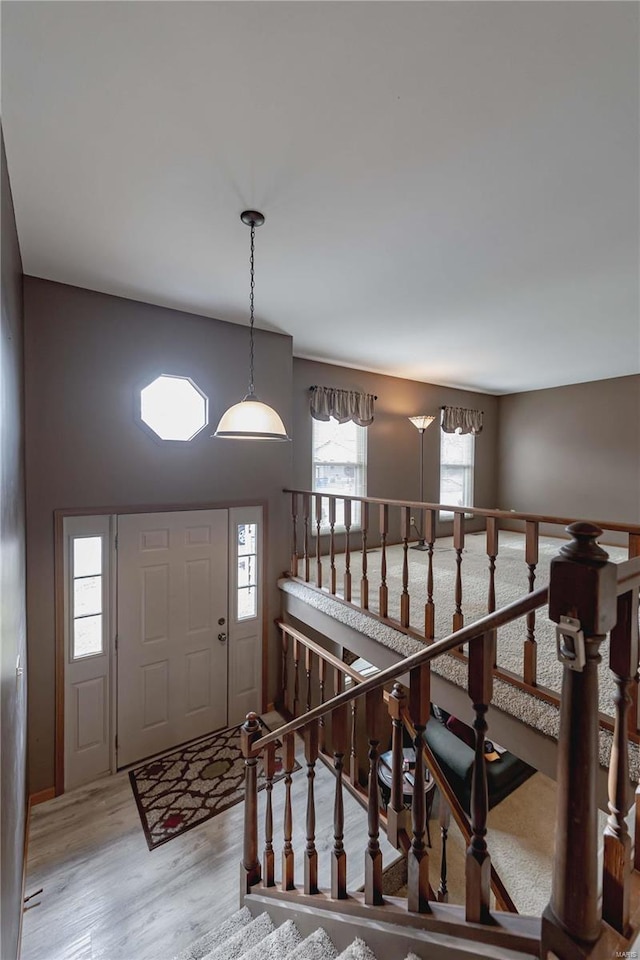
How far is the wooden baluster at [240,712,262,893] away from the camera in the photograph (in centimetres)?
197

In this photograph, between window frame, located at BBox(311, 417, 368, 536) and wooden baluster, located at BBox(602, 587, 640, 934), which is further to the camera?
window frame, located at BBox(311, 417, 368, 536)

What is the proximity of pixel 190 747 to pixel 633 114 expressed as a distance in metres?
4.74

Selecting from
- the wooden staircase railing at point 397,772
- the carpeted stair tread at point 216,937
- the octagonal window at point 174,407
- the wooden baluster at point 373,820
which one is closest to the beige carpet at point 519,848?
the wooden staircase railing at point 397,772

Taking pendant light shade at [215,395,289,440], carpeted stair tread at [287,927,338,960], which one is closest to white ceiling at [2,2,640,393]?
pendant light shade at [215,395,289,440]

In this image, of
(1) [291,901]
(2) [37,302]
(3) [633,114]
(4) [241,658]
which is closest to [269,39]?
(3) [633,114]

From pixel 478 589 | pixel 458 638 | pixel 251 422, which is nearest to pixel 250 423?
pixel 251 422

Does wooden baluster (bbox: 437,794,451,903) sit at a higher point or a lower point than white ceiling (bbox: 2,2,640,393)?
lower

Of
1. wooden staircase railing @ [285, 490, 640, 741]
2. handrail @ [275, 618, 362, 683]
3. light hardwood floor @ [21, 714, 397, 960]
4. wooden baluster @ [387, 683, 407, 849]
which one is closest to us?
wooden baluster @ [387, 683, 407, 849]

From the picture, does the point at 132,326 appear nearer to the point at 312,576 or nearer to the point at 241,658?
the point at 312,576

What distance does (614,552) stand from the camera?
5145 mm

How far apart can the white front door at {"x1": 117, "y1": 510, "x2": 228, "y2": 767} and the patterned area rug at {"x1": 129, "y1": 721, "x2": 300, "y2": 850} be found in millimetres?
157

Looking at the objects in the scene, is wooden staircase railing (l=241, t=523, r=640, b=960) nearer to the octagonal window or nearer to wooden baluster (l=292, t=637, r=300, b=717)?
wooden baluster (l=292, t=637, r=300, b=717)

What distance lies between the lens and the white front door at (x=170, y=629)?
10.8ft

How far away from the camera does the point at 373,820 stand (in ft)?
4.39
